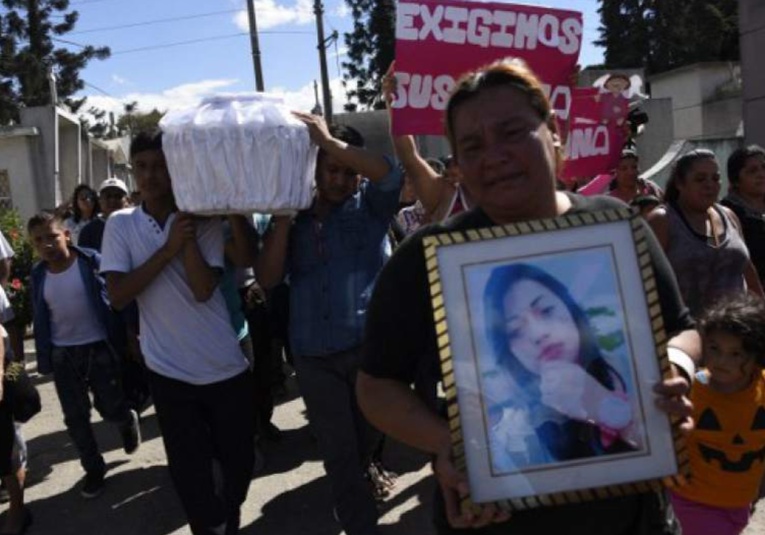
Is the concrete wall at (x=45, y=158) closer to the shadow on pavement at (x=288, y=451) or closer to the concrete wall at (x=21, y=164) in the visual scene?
Result: the concrete wall at (x=21, y=164)

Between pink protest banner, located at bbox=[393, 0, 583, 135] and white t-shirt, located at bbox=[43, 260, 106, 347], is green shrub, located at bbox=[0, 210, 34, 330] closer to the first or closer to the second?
white t-shirt, located at bbox=[43, 260, 106, 347]

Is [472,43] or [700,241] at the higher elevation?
[472,43]

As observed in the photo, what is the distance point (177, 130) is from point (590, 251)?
184cm

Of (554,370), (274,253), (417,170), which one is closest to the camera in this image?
(554,370)

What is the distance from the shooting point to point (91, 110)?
162 feet

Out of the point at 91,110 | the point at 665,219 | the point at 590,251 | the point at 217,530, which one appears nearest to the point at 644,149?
the point at 665,219

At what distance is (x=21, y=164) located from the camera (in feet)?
57.1

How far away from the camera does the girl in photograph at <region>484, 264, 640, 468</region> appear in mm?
1505

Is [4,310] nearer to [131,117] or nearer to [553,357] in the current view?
[553,357]

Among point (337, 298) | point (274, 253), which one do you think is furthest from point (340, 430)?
point (274, 253)

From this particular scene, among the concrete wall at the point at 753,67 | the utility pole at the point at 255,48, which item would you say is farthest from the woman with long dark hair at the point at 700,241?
the utility pole at the point at 255,48

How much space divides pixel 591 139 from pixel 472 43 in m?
1.55

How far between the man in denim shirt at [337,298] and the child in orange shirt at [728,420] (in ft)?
4.52

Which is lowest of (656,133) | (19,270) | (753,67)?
(19,270)
